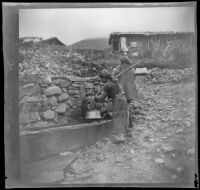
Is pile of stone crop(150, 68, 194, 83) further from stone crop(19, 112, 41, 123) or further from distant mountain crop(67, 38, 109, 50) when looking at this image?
stone crop(19, 112, 41, 123)

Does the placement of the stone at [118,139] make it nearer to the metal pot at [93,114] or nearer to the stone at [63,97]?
the metal pot at [93,114]

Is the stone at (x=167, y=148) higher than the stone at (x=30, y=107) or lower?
Answer: lower

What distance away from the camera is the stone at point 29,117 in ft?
12.4

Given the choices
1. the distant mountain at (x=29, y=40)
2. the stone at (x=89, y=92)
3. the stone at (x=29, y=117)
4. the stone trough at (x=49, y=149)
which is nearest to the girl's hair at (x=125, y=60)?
the stone at (x=89, y=92)

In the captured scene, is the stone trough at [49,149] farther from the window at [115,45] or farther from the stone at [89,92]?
the window at [115,45]

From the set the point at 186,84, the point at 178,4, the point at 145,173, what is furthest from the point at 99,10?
the point at 145,173

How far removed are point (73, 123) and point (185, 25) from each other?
1.41m

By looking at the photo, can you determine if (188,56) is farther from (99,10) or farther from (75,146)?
(75,146)

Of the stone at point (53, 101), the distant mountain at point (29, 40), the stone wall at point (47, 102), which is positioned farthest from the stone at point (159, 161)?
the distant mountain at point (29, 40)

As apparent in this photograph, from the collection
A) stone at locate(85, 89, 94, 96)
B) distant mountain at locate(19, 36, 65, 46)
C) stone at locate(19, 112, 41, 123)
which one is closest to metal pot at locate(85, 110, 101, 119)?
stone at locate(85, 89, 94, 96)

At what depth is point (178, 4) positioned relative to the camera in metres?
3.78

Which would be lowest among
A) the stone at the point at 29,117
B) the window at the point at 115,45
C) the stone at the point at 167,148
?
the stone at the point at 167,148

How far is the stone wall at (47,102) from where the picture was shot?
12.4ft

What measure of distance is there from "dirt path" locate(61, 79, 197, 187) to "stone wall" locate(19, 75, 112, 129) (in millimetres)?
381
